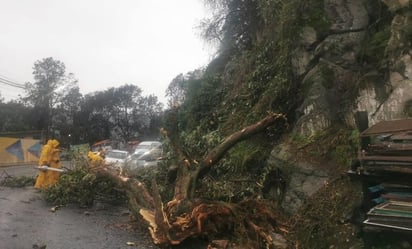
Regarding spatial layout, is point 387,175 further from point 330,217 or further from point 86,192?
point 86,192

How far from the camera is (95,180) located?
10383 mm

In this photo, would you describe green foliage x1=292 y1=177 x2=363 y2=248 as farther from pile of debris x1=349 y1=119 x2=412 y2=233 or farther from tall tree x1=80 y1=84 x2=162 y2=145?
tall tree x1=80 y1=84 x2=162 y2=145

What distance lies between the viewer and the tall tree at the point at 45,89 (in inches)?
1919

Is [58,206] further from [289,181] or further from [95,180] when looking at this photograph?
[289,181]

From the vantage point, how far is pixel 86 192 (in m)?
10.4

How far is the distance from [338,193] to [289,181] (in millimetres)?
1184

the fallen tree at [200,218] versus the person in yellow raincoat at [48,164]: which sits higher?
the person in yellow raincoat at [48,164]

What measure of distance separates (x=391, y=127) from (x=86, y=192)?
8172mm

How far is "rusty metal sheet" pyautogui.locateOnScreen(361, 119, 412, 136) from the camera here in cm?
409

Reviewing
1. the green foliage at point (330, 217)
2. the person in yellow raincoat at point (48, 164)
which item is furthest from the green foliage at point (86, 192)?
the green foliage at point (330, 217)

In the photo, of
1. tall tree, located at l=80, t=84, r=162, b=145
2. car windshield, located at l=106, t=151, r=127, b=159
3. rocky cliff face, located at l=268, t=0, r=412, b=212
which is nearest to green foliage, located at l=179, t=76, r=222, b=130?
rocky cliff face, located at l=268, t=0, r=412, b=212

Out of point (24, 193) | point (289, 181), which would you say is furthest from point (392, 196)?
point (24, 193)

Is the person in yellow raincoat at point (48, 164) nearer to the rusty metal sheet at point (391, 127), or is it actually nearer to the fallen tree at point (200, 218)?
the fallen tree at point (200, 218)

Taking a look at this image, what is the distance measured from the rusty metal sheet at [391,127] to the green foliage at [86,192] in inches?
293
